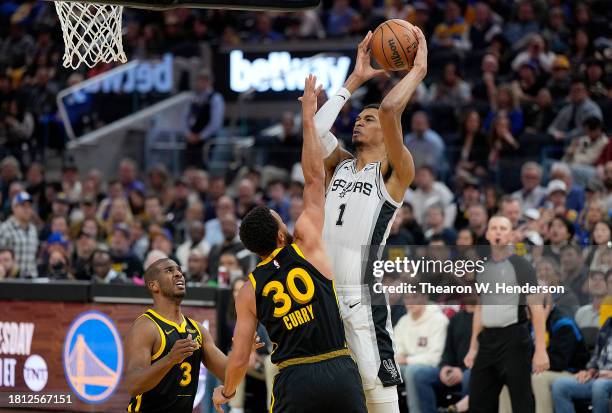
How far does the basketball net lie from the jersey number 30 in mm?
2726

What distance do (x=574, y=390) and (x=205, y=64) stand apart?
11517 mm

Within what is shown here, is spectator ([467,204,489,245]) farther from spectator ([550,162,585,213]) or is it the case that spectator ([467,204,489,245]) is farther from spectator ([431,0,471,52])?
spectator ([431,0,471,52])

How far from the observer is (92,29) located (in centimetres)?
878

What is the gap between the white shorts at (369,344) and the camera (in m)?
6.95

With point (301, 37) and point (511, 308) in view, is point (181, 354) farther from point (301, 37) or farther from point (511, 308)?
point (301, 37)

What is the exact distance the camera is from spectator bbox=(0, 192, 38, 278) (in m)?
13.9

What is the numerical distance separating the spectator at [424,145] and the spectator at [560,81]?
6.07 ft

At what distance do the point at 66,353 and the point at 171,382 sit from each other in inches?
170

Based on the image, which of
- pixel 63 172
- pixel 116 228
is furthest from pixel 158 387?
pixel 63 172

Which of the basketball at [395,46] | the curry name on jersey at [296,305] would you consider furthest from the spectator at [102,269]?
the curry name on jersey at [296,305]

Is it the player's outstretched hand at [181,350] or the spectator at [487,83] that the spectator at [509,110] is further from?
the player's outstretched hand at [181,350]

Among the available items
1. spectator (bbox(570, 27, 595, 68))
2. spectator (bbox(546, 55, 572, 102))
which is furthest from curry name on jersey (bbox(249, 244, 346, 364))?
spectator (bbox(570, 27, 595, 68))

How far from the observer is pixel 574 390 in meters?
9.55

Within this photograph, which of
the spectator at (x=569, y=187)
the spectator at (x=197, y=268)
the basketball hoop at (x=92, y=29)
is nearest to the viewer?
the basketball hoop at (x=92, y=29)
